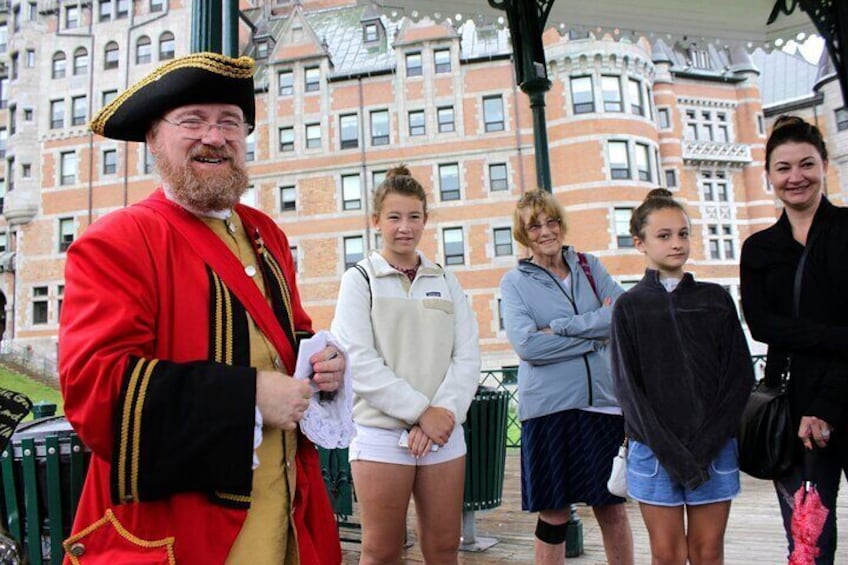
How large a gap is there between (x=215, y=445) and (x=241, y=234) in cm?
64

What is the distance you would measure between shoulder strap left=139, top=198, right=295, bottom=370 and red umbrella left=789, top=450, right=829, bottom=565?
63.8 inches

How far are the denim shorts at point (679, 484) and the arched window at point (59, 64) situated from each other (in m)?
35.3

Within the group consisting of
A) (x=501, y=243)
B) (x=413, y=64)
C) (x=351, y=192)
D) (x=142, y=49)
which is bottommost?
(x=501, y=243)

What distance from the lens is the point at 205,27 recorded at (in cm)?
213

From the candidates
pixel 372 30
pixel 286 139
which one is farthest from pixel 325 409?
pixel 372 30

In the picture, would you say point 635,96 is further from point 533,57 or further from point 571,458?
point 571,458

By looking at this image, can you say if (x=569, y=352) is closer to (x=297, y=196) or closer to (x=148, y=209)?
(x=148, y=209)

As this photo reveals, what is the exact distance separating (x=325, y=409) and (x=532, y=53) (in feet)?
11.7

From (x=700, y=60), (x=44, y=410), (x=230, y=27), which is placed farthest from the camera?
(x=700, y=60)

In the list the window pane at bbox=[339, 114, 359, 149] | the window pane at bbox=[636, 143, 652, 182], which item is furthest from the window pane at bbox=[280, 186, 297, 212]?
the window pane at bbox=[636, 143, 652, 182]

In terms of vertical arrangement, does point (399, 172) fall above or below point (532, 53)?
below

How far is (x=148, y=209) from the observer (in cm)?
144

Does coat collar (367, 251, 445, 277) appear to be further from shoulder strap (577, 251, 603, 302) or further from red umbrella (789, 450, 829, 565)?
red umbrella (789, 450, 829, 565)

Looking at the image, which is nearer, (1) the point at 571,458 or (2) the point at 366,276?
(2) the point at 366,276
